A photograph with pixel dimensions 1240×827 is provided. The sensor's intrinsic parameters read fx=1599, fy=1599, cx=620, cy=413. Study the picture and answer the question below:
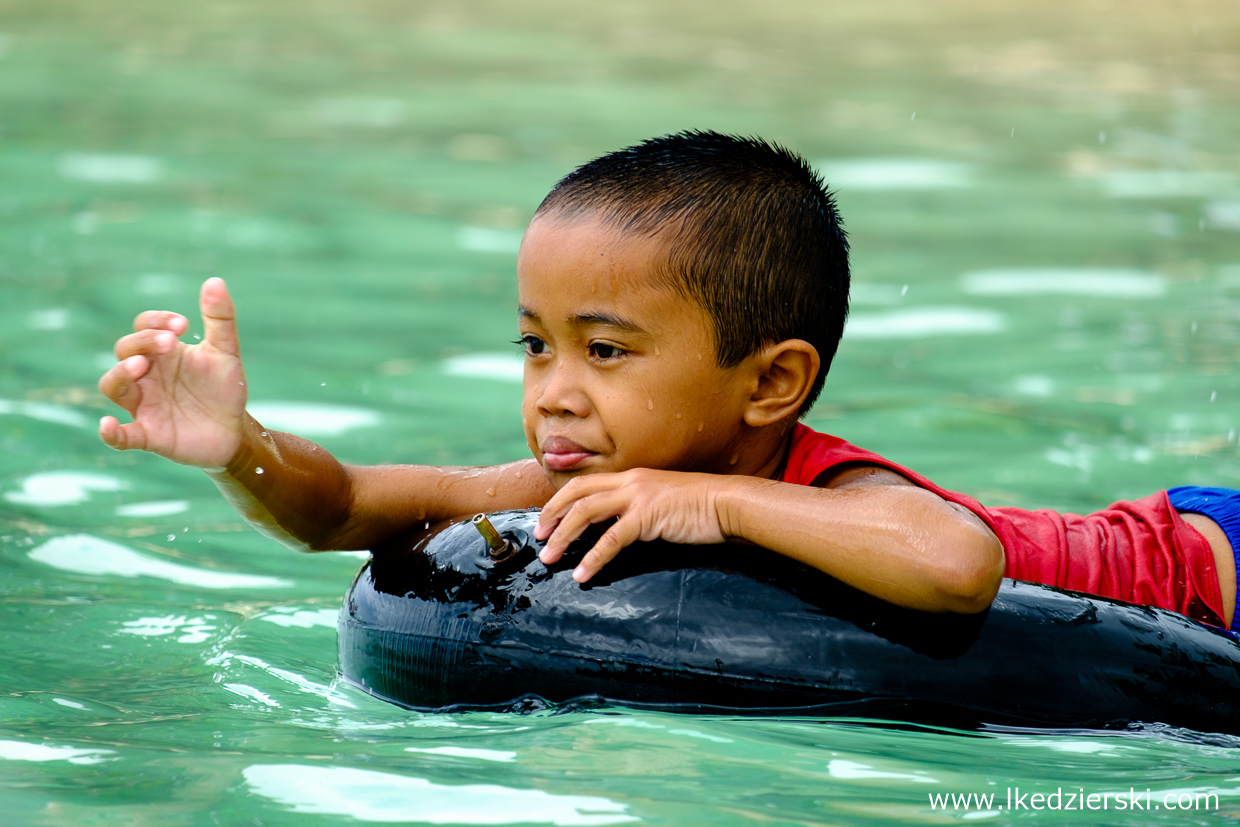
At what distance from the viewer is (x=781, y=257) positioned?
3.67m

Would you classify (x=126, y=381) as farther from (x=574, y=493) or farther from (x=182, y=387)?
(x=574, y=493)

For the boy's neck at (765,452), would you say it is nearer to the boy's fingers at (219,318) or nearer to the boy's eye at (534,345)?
the boy's eye at (534,345)

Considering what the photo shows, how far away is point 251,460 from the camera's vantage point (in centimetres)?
358

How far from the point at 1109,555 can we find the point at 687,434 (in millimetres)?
1112

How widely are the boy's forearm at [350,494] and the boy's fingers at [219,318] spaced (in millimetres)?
269

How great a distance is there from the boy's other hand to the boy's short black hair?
14.8 inches

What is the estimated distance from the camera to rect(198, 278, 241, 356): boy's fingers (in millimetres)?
3381

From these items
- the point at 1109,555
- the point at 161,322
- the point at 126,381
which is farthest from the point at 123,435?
the point at 1109,555

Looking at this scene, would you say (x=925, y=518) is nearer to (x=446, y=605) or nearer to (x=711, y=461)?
(x=711, y=461)

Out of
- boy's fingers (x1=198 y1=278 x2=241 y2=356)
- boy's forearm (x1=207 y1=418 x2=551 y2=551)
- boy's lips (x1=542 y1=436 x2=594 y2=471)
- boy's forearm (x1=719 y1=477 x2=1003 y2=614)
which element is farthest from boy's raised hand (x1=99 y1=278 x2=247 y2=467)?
boy's forearm (x1=719 y1=477 x2=1003 y2=614)

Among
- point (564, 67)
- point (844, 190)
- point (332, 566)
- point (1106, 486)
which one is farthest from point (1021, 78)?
point (332, 566)

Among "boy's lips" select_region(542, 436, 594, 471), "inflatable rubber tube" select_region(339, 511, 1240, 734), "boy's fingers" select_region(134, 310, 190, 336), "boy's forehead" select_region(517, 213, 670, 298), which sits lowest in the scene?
"inflatable rubber tube" select_region(339, 511, 1240, 734)

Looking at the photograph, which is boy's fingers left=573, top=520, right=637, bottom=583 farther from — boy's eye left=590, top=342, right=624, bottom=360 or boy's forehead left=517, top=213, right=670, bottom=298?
boy's forehead left=517, top=213, right=670, bottom=298

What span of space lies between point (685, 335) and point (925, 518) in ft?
2.34
